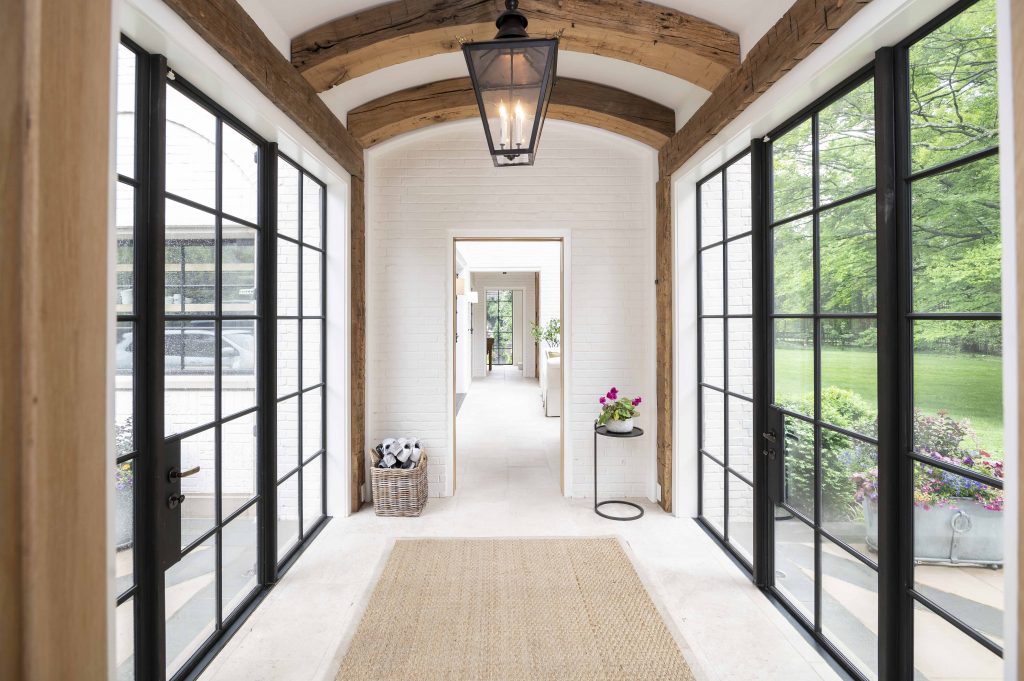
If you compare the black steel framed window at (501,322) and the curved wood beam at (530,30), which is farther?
the black steel framed window at (501,322)

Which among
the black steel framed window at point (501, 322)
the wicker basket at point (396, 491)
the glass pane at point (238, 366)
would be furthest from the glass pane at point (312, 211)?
the black steel framed window at point (501, 322)

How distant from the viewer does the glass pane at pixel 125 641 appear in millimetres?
1631

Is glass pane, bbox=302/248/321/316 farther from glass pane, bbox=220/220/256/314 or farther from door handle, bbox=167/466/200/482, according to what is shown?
door handle, bbox=167/466/200/482

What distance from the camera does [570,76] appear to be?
134 inches

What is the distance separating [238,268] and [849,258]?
2.54 metres

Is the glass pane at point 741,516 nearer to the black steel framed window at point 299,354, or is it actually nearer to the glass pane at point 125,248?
the black steel framed window at point 299,354

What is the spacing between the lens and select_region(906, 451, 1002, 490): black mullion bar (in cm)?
139

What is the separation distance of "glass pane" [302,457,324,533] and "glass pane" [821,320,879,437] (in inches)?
111

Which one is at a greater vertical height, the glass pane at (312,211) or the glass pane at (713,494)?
the glass pane at (312,211)

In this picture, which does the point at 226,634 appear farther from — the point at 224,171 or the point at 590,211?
the point at 590,211

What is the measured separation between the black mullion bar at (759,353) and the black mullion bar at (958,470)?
873 millimetres

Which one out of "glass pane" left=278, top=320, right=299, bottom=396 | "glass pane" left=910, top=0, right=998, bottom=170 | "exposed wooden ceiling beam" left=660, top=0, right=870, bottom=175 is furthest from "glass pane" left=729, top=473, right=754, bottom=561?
"glass pane" left=278, top=320, right=299, bottom=396

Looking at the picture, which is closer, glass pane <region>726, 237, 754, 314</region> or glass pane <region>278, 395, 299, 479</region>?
glass pane <region>726, 237, 754, 314</region>

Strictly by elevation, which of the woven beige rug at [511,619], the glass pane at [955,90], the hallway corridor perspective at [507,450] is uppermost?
the glass pane at [955,90]
